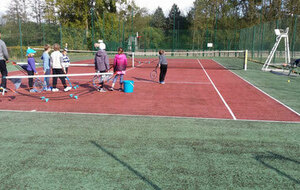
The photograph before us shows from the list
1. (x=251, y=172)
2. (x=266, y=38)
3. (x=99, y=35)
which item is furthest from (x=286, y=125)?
(x=99, y=35)

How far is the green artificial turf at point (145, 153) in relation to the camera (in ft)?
11.9

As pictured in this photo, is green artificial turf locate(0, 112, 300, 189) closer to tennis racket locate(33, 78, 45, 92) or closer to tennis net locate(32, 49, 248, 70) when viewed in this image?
tennis racket locate(33, 78, 45, 92)

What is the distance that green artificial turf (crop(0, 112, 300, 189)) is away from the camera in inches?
143

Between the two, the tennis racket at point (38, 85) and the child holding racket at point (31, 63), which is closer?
the child holding racket at point (31, 63)

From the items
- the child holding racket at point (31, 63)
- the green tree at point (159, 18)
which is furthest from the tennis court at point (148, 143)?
the green tree at point (159, 18)

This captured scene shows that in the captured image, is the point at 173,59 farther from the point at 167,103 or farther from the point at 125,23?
the point at 167,103

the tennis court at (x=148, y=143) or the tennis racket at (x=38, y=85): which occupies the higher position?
the tennis racket at (x=38, y=85)

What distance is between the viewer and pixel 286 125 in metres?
6.21

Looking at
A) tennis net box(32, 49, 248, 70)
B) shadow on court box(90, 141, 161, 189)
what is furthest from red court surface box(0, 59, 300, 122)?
tennis net box(32, 49, 248, 70)

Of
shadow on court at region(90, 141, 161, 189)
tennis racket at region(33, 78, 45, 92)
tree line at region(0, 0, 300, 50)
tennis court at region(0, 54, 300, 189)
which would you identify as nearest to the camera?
shadow on court at region(90, 141, 161, 189)

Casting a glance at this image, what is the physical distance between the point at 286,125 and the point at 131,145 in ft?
12.8

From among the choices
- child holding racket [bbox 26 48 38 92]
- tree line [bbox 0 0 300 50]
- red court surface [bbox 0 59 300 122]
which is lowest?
red court surface [bbox 0 59 300 122]

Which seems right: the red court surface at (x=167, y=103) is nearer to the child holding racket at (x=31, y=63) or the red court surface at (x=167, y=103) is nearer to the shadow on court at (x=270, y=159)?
the child holding racket at (x=31, y=63)

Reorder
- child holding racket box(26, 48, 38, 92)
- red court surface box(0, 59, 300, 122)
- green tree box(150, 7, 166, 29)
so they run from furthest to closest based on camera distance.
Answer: green tree box(150, 7, 166, 29)
child holding racket box(26, 48, 38, 92)
red court surface box(0, 59, 300, 122)
